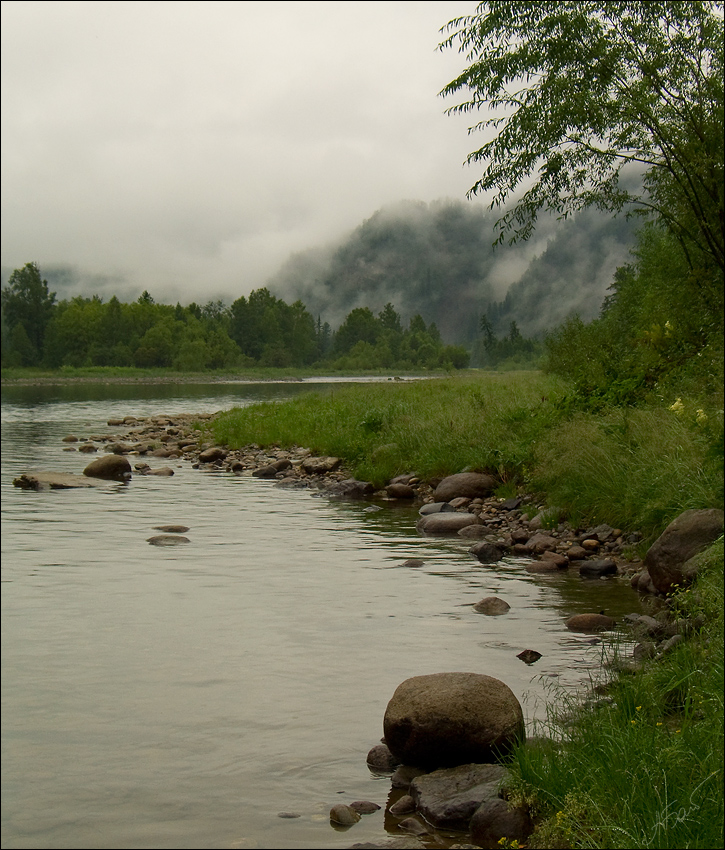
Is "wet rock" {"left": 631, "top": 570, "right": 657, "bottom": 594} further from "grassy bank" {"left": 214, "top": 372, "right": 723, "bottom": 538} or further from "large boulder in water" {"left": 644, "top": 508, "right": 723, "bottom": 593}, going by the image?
"grassy bank" {"left": 214, "top": 372, "right": 723, "bottom": 538}

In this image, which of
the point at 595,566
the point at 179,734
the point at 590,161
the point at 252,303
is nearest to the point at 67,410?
the point at 590,161

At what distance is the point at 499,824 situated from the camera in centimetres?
583

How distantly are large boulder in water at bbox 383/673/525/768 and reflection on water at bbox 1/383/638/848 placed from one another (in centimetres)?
39

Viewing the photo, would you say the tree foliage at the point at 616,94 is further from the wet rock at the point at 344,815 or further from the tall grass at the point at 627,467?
the wet rock at the point at 344,815

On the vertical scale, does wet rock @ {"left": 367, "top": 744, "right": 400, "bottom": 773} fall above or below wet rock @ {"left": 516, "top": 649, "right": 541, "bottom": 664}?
below

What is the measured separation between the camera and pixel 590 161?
20078 mm

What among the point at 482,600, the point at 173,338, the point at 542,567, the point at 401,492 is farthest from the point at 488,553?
the point at 173,338

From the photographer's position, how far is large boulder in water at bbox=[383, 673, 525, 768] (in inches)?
269

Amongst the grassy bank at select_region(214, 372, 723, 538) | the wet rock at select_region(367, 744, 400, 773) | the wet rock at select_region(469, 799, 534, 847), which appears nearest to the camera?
the wet rock at select_region(469, 799, 534, 847)

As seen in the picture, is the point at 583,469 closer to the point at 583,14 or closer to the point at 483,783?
the point at 583,14

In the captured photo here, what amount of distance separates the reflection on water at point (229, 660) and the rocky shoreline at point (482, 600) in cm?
28

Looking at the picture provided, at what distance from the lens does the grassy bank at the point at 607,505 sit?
5430 mm

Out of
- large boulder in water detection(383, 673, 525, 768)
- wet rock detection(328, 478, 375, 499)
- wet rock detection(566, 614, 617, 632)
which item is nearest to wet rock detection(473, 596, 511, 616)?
wet rock detection(566, 614, 617, 632)

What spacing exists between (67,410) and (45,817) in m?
55.5
